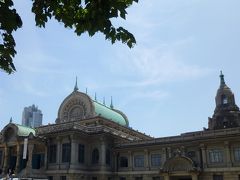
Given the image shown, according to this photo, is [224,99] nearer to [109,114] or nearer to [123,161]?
[123,161]

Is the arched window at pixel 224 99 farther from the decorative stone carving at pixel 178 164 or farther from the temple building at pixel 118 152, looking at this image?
the decorative stone carving at pixel 178 164

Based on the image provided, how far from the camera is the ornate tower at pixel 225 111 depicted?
163 ft

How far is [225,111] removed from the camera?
50.6m

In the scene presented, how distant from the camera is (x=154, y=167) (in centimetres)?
4681

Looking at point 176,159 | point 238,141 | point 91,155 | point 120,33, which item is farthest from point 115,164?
point 120,33

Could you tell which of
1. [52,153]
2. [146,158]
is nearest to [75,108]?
[52,153]

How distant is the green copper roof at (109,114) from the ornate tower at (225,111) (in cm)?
1834

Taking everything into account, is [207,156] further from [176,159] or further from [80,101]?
[80,101]

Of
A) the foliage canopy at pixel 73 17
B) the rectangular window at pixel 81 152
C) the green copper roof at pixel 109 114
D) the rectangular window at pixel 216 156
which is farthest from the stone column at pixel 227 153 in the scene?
the foliage canopy at pixel 73 17

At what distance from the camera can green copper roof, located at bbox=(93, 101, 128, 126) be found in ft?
188

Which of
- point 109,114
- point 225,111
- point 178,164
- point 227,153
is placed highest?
point 109,114

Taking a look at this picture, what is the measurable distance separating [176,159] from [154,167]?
4730 millimetres

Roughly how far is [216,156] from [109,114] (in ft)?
79.6

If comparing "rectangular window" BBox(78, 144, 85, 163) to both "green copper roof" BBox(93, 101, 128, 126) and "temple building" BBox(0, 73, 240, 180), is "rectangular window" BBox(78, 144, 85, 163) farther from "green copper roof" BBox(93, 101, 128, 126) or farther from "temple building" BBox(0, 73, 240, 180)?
"green copper roof" BBox(93, 101, 128, 126)
